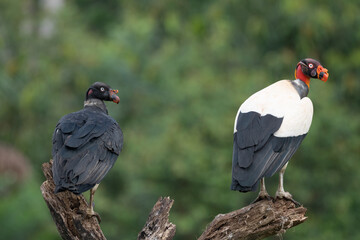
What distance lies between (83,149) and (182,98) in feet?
47.4

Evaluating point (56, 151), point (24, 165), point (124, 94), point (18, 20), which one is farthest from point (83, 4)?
point (56, 151)

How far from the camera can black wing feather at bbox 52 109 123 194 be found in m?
7.55

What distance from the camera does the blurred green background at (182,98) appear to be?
2003cm

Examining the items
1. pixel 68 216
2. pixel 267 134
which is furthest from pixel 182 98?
pixel 68 216

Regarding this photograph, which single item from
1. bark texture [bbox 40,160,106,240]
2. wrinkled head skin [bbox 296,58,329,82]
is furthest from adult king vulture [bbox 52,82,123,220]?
wrinkled head skin [bbox 296,58,329,82]

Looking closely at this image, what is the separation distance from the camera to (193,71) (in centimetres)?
2409

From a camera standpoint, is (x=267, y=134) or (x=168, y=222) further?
(x=267, y=134)

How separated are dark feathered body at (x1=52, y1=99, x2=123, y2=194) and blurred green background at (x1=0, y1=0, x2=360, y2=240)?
1045 cm

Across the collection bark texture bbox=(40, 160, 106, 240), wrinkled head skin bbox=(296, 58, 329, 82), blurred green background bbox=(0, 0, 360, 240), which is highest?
blurred green background bbox=(0, 0, 360, 240)

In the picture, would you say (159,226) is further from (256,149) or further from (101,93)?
(101,93)

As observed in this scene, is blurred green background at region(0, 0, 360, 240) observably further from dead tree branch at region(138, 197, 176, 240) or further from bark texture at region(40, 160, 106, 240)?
dead tree branch at region(138, 197, 176, 240)

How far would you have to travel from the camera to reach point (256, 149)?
7.97 m

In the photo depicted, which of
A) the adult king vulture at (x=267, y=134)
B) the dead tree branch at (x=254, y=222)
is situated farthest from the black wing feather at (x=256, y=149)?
the dead tree branch at (x=254, y=222)

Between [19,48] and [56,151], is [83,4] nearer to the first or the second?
[19,48]
